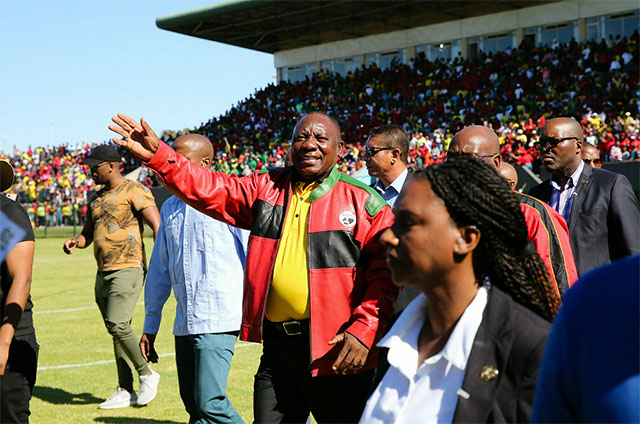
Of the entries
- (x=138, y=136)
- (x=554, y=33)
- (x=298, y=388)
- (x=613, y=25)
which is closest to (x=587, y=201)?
(x=298, y=388)

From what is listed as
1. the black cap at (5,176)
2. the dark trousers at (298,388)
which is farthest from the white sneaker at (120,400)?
the dark trousers at (298,388)

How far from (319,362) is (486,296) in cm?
172

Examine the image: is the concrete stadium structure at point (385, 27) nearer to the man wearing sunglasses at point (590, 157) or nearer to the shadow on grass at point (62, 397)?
the man wearing sunglasses at point (590, 157)

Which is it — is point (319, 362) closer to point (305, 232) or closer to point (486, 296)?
point (305, 232)

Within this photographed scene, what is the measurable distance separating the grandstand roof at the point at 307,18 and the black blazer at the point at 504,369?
1439 inches

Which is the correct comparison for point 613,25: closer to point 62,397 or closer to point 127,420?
point 62,397

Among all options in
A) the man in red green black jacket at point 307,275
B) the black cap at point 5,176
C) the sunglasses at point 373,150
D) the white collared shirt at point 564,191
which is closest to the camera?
the man in red green black jacket at point 307,275

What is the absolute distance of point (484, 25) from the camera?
127 ft

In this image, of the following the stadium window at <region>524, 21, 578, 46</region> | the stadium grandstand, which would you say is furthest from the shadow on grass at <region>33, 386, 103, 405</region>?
the stadium window at <region>524, 21, 578, 46</region>

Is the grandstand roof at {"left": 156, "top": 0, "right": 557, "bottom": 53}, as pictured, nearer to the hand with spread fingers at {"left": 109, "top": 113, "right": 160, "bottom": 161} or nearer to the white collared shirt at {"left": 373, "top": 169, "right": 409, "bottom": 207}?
the white collared shirt at {"left": 373, "top": 169, "right": 409, "bottom": 207}

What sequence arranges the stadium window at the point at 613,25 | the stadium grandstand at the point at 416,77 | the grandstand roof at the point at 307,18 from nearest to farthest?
1. the stadium grandstand at the point at 416,77
2. the stadium window at the point at 613,25
3. the grandstand roof at the point at 307,18

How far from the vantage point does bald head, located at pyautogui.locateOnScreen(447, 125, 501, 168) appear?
4.51 metres

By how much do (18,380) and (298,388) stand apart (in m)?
1.44

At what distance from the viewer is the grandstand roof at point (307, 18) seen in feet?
125
